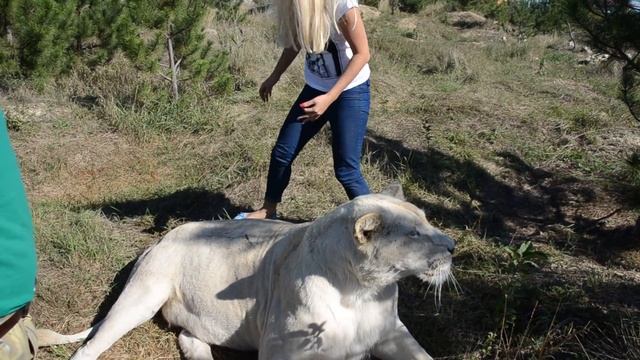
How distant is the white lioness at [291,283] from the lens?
234 centimetres

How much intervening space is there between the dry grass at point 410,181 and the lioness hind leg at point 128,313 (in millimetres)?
199

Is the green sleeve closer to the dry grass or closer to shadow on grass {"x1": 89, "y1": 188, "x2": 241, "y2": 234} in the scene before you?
Answer: the dry grass

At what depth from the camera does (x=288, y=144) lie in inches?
141

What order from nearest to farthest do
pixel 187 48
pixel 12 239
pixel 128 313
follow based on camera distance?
Answer: 1. pixel 12 239
2. pixel 128 313
3. pixel 187 48

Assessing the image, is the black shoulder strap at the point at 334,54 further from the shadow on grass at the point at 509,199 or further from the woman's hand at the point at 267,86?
the shadow on grass at the point at 509,199

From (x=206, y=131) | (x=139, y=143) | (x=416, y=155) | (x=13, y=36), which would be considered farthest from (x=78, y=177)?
(x=416, y=155)

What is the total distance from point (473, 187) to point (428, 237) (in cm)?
299

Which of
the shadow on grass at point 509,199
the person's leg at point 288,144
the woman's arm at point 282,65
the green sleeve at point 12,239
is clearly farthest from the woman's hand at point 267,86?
the green sleeve at point 12,239

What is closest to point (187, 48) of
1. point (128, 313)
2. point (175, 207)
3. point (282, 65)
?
point (175, 207)

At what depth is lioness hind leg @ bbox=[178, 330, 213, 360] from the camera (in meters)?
3.04

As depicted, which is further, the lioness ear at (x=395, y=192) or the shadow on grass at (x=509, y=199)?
the shadow on grass at (x=509, y=199)

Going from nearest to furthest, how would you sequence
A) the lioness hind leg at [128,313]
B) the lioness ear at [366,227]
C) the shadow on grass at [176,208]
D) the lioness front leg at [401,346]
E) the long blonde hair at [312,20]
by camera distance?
1. the lioness ear at [366,227]
2. the lioness front leg at [401,346]
3. the lioness hind leg at [128,313]
4. the long blonde hair at [312,20]
5. the shadow on grass at [176,208]

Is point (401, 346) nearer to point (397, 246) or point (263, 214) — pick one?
point (397, 246)

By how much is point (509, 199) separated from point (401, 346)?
2.75m
